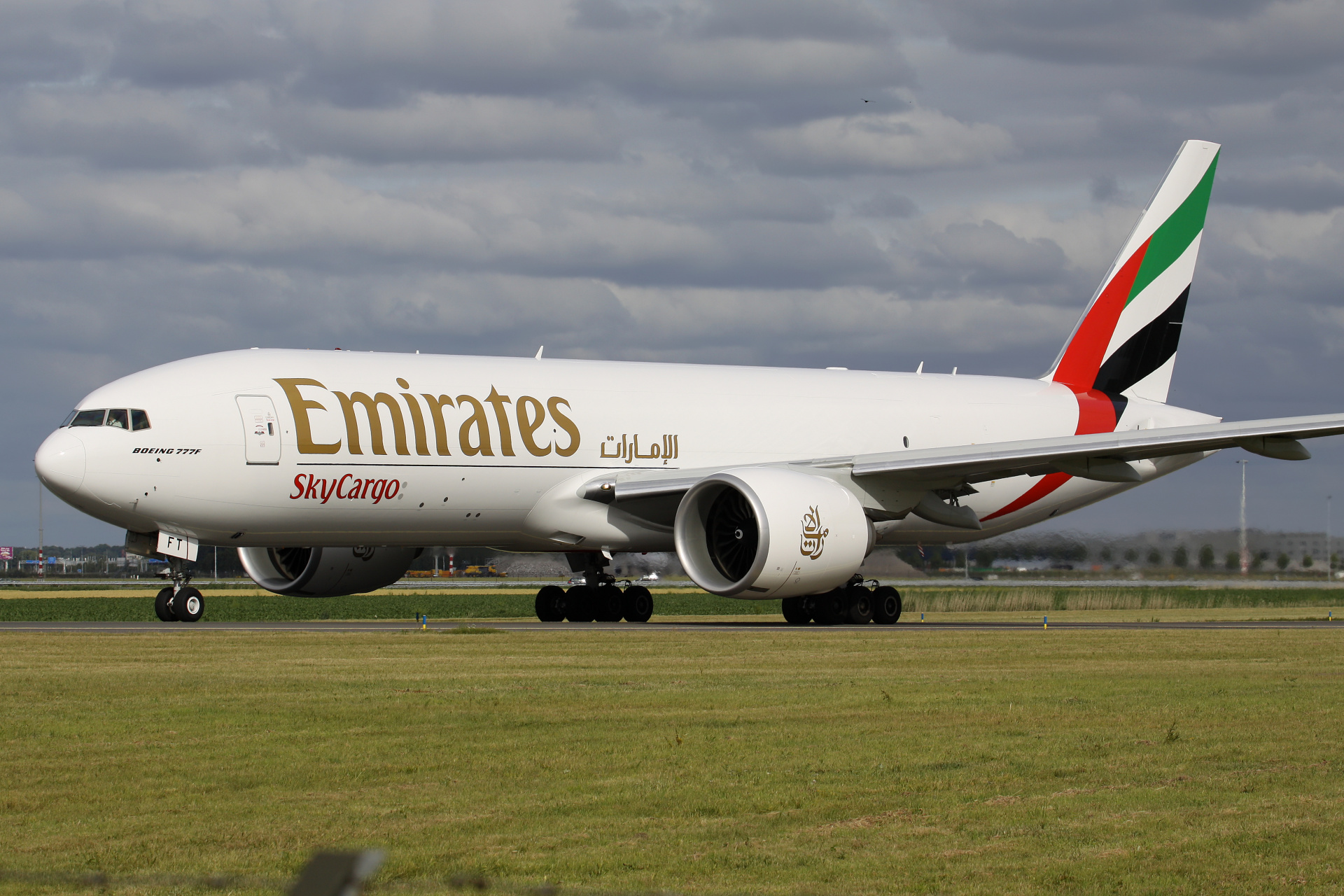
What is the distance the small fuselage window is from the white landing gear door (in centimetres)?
131

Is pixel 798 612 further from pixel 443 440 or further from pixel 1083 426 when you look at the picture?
pixel 1083 426

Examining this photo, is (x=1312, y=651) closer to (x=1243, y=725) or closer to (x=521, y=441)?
(x=1243, y=725)

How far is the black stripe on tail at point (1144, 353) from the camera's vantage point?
32.2 meters

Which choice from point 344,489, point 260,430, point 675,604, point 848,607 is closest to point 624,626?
point 848,607

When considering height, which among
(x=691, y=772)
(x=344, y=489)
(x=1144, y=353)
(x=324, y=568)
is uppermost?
(x=1144, y=353)

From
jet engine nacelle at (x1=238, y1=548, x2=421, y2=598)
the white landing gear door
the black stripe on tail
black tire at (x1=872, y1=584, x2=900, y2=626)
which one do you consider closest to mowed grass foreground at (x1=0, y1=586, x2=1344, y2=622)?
jet engine nacelle at (x1=238, y1=548, x2=421, y2=598)

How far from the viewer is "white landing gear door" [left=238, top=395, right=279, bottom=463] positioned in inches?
885

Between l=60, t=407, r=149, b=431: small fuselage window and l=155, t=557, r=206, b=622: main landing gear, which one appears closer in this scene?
l=60, t=407, r=149, b=431: small fuselage window

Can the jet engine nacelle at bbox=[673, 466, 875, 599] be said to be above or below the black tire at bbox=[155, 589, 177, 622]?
above

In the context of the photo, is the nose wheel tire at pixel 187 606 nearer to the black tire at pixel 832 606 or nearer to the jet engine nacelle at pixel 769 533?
the jet engine nacelle at pixel 769 533

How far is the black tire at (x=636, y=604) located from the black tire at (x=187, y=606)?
23.6 ft

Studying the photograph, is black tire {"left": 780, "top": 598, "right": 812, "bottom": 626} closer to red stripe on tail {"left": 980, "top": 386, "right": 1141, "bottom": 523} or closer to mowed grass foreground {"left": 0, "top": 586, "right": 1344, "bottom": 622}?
mowed grass foreground {"left": 0, "top": 586, "right": 1344, "bottom": 622}

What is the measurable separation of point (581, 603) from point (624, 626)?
3644 millimetres

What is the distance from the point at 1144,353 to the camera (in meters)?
32.4
